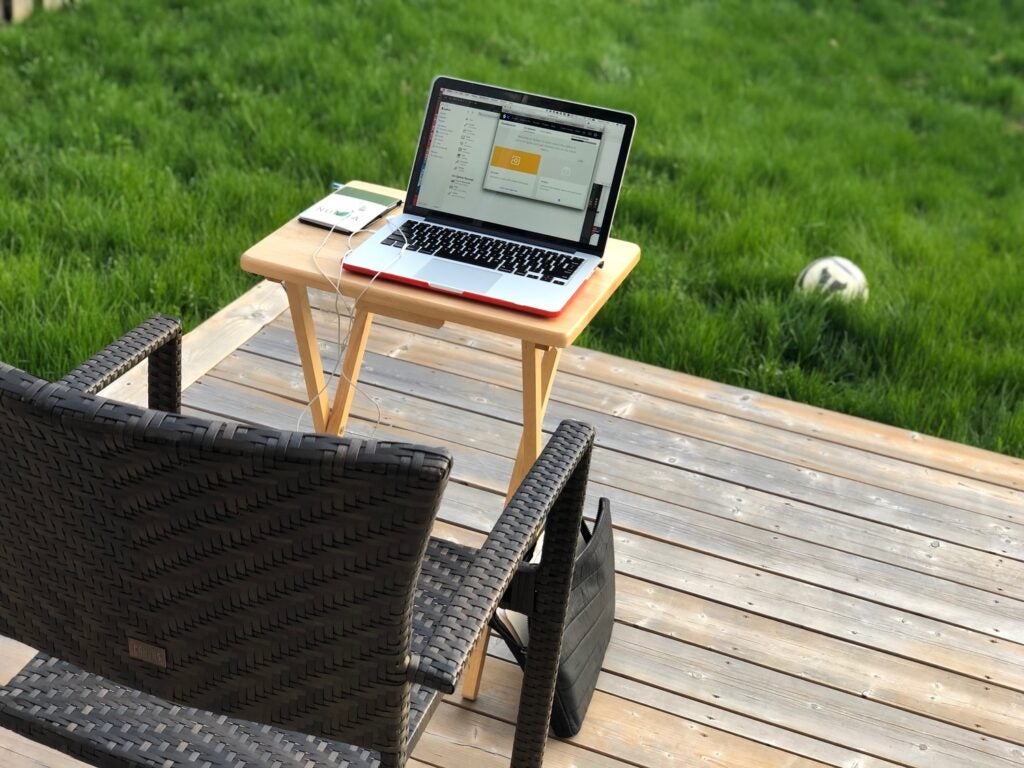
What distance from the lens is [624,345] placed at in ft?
12.0

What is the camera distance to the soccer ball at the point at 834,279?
12.6ft

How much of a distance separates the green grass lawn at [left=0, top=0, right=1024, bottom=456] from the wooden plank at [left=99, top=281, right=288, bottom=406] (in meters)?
0.11

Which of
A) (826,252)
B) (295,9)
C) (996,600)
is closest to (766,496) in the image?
(996,600)

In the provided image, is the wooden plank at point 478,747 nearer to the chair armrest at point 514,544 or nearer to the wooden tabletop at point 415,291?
the chair armrest at point 514,544

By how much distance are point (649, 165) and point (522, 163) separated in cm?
268

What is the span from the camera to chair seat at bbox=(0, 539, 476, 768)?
1497 mm

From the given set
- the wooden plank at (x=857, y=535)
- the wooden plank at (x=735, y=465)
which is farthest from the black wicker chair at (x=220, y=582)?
the wooden plank at (x=735, y=465)

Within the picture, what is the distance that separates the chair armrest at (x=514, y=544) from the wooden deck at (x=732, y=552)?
2.12 feet

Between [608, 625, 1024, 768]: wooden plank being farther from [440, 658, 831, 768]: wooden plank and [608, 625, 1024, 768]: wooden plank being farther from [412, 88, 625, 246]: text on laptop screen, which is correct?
[412, 88, 625, 246]: text on laptop screen

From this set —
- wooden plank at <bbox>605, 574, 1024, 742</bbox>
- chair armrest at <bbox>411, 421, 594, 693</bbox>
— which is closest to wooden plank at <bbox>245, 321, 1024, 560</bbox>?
wooden plank at <bbox>605, 574, 1024, 742</bbox>

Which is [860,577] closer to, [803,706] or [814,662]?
[814,662]

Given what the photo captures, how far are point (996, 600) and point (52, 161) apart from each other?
338 centimetres

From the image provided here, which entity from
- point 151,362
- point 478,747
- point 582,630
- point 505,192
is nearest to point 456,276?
point 505,192

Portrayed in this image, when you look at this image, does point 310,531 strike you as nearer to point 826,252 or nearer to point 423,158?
point 423,158
